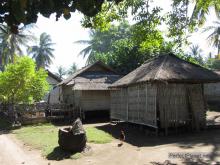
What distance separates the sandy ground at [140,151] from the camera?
1059cm

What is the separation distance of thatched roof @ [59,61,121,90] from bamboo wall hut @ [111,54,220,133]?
25.2ft

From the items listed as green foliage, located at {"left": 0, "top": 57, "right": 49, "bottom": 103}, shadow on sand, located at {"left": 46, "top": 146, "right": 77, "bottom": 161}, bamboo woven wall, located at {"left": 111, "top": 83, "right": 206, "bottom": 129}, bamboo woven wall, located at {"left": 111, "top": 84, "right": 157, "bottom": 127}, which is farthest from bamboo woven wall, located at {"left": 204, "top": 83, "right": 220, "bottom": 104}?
shadow on sand, located at {"left": 46, "top": 146, "right": 77, "bottom": 161}

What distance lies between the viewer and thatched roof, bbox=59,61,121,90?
24.7 m

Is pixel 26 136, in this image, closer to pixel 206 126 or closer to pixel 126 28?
pixel 206 126

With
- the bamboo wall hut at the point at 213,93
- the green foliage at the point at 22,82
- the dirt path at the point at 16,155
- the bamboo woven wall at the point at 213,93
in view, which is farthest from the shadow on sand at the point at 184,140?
the bamboo woven wall at the point at 213,93

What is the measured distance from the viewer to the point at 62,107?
2570cm

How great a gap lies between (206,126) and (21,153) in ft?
30.5

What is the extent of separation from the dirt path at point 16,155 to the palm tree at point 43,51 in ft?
134

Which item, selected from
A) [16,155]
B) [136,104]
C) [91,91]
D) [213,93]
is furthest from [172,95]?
[213,93]

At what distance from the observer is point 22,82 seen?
75.9 feet

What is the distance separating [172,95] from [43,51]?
44.4 metres

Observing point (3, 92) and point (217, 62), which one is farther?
point (217, 62)

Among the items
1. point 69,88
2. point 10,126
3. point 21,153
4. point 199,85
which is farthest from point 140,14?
point 69,88

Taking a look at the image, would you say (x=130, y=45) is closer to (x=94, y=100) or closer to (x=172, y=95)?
(x=94, y=100)
